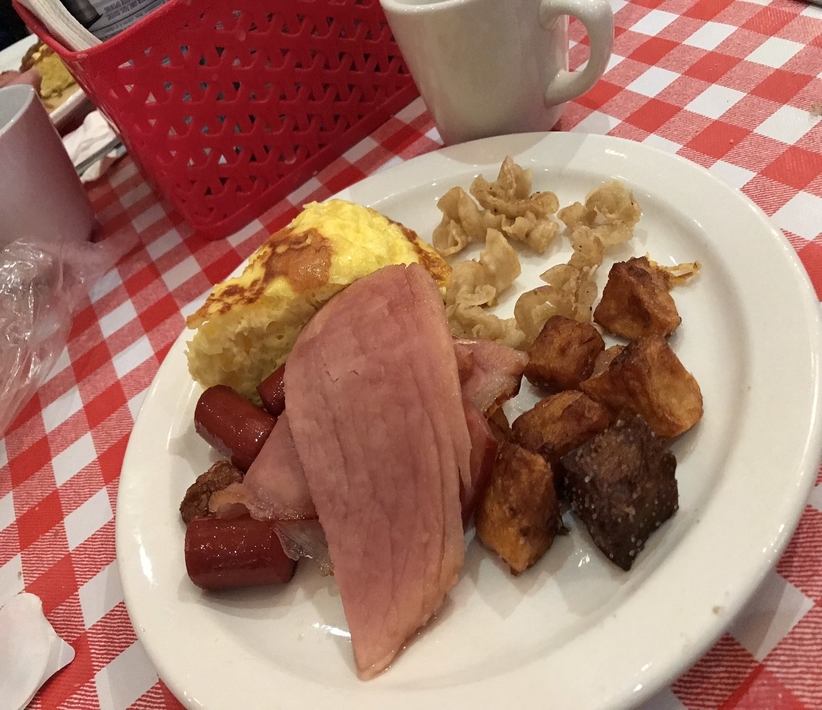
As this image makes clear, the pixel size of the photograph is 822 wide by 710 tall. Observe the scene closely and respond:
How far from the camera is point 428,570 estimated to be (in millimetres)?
941

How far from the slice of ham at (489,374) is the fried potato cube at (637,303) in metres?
0.20

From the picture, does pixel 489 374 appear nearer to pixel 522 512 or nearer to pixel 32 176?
pixel 522 512

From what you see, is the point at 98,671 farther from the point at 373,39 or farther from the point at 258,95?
the point at 373,39

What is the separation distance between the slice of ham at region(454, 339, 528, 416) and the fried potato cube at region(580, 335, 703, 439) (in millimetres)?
163

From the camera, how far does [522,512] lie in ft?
2.98

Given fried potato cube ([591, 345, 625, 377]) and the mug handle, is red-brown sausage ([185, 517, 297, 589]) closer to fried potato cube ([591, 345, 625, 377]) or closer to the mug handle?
fried potato cube ([591, 345, 625, 377])

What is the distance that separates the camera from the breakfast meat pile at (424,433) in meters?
0.92

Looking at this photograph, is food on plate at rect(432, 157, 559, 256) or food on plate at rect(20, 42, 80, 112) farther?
food on plate at rect(20, 42, 80, 112)

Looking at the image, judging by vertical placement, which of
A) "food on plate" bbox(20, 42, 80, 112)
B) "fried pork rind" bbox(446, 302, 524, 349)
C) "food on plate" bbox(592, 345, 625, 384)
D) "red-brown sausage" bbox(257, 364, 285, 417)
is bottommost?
"food on plate" bbox(592, 345, 625, 384)

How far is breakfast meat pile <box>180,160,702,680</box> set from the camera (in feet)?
3.01

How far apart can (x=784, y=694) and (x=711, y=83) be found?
4.53 feet

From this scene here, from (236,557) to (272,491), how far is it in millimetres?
115

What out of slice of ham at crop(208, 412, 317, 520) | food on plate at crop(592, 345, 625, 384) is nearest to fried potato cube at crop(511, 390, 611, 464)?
food on plate at crop(592, 345, 625, 384)

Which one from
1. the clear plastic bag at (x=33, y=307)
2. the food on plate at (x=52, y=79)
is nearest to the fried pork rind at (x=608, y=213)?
the clear plastic bag at (x=33, y=307)
